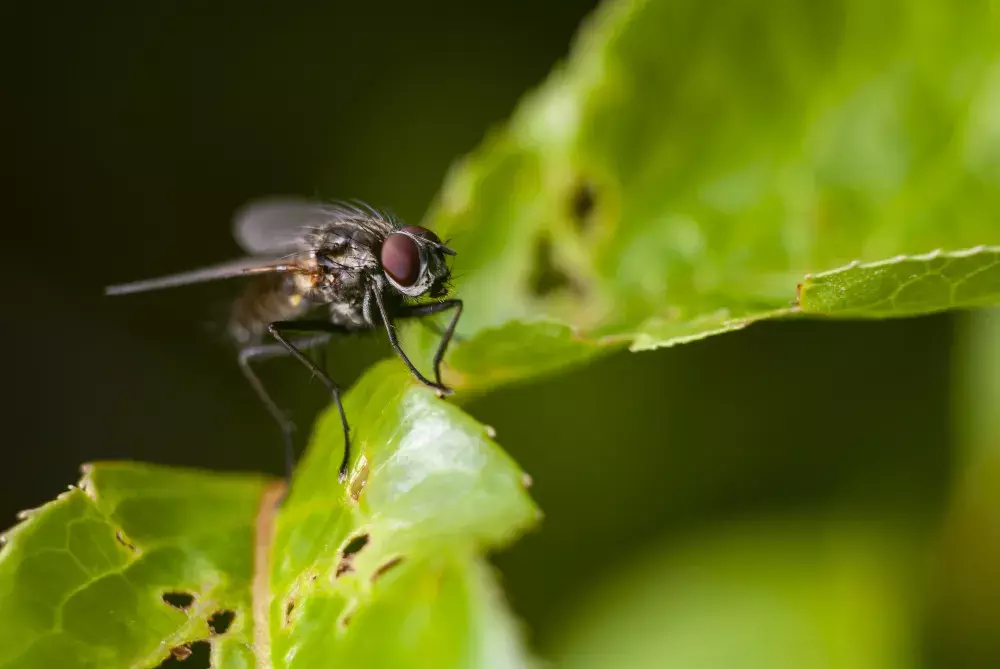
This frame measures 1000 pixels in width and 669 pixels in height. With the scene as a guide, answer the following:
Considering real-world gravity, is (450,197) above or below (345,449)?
above

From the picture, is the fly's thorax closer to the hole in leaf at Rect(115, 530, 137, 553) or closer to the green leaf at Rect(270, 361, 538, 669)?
the green leaf at Rect(270, 361, 538, 669)

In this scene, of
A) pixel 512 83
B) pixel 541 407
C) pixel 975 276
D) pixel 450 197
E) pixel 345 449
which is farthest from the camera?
pixel 512 83

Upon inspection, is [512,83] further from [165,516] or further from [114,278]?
[165,516]

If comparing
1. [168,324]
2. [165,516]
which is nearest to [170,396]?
[168,324]

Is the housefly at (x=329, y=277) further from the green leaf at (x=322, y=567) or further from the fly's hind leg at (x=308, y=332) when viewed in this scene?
the green leaf at (x=322, y=567)

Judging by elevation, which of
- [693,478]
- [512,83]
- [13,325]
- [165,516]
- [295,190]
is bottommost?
[165,516]

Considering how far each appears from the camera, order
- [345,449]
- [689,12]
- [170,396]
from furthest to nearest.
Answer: [170,396] < [689,12] < [345,449]

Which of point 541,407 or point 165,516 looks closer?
point 165,516

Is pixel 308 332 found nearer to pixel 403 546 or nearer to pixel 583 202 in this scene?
pixel 583 202
